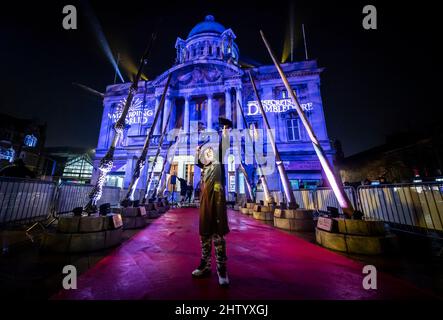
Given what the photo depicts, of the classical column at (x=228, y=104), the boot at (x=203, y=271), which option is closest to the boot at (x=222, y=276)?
the boot at (x=203, y=271)

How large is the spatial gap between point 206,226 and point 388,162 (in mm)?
A: 39070

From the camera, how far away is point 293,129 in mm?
20797

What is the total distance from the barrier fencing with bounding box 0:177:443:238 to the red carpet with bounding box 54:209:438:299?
3.73 metres

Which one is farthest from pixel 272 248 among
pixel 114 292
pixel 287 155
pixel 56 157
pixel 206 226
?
pixel 56 157

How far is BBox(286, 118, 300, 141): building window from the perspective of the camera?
20478 mm

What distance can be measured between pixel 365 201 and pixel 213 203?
7.27m

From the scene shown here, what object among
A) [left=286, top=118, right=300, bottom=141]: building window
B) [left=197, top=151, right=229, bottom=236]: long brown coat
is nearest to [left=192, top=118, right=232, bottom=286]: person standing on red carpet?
[left=197, top=151, right=229, bottom=236]: long brown coat

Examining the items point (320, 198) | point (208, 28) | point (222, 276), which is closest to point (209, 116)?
point (320, 198)

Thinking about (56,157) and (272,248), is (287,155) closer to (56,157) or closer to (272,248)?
(272,248)

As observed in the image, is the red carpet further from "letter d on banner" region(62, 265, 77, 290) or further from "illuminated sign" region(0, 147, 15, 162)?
"illuminated sign" region(0, 147, 15, 162)

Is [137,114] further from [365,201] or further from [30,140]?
[365,201]

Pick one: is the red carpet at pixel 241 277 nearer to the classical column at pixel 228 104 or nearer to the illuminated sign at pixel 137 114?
the classical column at pixel 228 104

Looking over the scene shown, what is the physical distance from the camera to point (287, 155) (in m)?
18.8

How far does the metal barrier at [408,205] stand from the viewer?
14.8 ft
